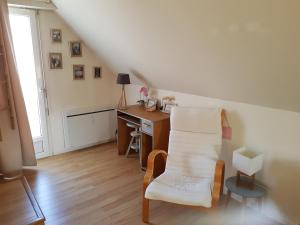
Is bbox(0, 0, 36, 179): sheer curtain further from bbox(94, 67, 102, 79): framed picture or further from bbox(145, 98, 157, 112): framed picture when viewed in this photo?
bbox(145, 98, 157, 112): framed picture

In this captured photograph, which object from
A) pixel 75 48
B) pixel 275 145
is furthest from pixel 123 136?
pixel 275 145

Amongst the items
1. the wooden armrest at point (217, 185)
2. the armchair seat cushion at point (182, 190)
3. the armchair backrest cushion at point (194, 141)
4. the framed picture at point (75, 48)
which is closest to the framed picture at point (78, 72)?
the framed picture at point (75, 48)

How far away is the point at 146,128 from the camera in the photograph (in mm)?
3010

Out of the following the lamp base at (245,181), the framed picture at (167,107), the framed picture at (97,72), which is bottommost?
the lamp base at (245,181)

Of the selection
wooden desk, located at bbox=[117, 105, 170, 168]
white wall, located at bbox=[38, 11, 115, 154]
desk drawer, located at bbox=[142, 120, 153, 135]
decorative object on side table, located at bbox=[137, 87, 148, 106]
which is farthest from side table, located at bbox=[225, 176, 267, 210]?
white wall, located at bbox=[38, 11, 115, 154]

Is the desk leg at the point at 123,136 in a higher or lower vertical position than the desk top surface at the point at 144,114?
lower

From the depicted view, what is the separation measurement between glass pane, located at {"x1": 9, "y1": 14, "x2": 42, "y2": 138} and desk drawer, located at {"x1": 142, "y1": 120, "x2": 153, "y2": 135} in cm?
158

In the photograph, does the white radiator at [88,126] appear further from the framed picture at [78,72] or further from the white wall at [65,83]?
the framed picture at [78,72]

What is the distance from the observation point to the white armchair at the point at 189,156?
2184 mm

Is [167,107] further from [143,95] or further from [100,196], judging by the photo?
[100,196]

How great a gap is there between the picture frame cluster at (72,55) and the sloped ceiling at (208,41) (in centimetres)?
36

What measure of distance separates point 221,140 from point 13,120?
8.01ft

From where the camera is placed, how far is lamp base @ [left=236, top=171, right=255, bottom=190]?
2201 millimetres

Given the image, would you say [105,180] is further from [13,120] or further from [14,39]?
[14,39]
